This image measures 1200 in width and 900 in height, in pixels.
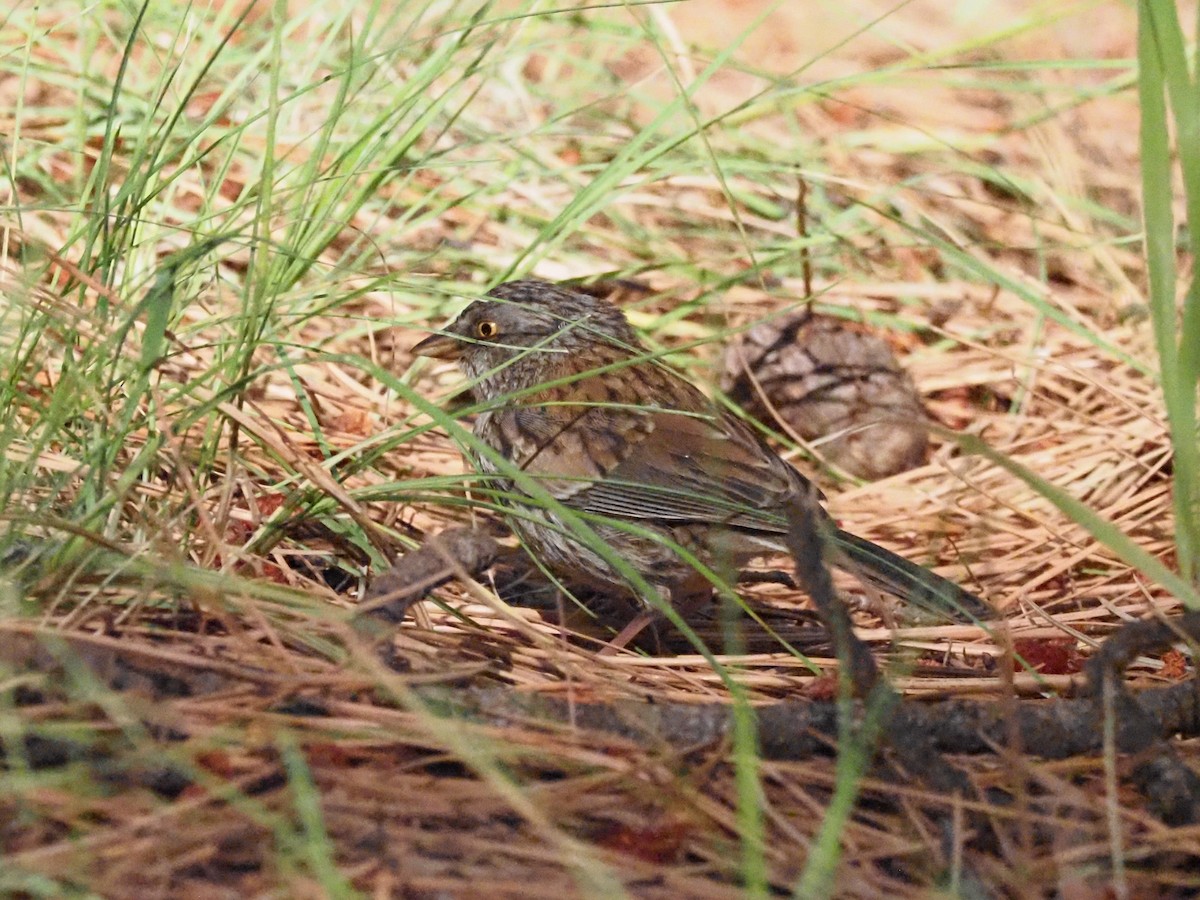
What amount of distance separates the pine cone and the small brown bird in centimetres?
68

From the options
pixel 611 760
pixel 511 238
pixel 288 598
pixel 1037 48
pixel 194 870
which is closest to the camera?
pixel 194 870

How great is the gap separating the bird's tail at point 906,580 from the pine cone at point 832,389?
140 cm

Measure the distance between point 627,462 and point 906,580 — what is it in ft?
3.16

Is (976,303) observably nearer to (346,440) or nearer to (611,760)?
(346,440)

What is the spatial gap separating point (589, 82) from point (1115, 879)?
15.3 feet

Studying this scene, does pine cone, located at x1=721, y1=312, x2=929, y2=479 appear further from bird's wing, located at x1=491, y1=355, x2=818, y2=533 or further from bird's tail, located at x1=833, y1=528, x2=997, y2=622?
bird's tail, located at x1=833, y1=528, x2=997, y2=622

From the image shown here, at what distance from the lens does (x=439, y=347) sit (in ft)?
14.8

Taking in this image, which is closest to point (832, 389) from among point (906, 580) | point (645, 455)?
point (645, 455)

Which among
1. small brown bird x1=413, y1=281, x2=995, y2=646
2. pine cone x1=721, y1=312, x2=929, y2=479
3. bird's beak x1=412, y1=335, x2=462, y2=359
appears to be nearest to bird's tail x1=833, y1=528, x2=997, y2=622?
small brown bird x1=413, y1=281, x2=995, y2=646

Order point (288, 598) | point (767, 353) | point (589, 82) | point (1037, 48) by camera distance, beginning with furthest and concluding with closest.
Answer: point (1037, 48) → point (589, 82) → point (767, 353) → point (288, 598)

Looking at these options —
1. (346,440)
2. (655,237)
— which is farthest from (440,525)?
(655,237)

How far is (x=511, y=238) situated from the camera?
5582mm

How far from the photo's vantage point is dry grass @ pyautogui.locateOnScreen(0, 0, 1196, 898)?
7.38ft

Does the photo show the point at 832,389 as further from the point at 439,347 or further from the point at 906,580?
the point at 906,580
